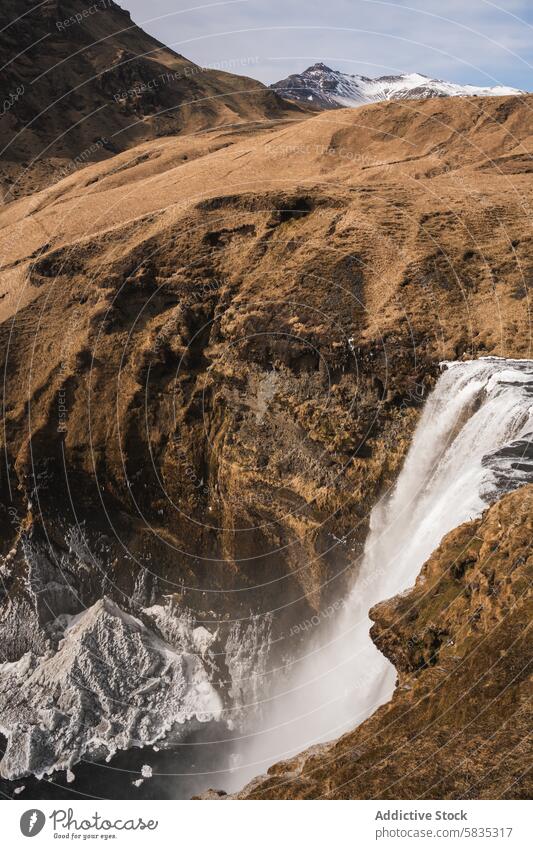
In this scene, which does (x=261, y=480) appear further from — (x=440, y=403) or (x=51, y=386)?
(x=51, y=386)

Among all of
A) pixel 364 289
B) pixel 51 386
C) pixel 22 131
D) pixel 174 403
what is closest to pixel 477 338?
pixel 364 289

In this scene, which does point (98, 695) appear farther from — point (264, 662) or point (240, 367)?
point (240, 367)

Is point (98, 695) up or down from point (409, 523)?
up

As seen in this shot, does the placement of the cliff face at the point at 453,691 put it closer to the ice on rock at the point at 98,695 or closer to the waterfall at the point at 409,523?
the waterfall at the point at 409,523

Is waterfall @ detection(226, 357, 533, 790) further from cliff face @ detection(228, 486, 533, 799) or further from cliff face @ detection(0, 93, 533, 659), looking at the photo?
cliff face @ detection(228, 486, 533, 799)

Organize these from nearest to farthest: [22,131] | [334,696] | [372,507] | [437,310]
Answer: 1. [334,696]
2. [372,507]
3. [437,310]
4. [22,131]

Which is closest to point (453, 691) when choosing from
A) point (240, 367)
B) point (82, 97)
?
point (240, 367)
